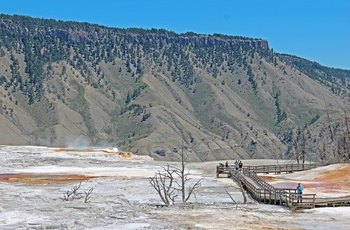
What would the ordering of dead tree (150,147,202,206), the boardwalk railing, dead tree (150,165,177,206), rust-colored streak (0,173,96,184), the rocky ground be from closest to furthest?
the rocky ground, dead tree (150,165,177,206), dead tree (150,147,202,206), rust-colored streak (0,173,96,184), the boardwalk railing

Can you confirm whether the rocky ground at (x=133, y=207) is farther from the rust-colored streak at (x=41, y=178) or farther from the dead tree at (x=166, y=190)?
the dead tree at (x=166, y=190)

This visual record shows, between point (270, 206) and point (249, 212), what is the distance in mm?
3622

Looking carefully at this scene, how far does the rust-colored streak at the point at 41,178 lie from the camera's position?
5323cm

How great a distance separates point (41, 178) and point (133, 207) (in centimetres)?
2415

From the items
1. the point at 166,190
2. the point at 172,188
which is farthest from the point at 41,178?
the point at 166,190

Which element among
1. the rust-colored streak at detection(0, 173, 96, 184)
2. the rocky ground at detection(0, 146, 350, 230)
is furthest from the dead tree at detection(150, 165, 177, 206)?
the rust-colored streak at detection(0, 173, 96, 184)

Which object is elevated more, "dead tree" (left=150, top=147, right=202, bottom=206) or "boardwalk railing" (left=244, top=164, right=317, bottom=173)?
"boardwalk railing" (left=244, top=164, right=317, bottom=173)

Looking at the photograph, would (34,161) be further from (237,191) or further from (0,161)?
(237,191)

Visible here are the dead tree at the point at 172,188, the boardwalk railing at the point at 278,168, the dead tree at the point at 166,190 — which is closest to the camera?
the dead tree at the point at 166,190

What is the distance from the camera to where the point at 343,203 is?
123 feet

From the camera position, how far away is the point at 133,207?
35.4 meters

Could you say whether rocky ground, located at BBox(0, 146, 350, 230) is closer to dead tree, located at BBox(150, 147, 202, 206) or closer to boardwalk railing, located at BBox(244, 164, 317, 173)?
dead tree, located at BBox(150, 147, 202, 206)

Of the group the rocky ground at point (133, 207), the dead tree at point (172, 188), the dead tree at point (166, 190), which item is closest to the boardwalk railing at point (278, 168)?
the rocky ground at point (133, 207)

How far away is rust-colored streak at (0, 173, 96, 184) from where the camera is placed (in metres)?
53.2
